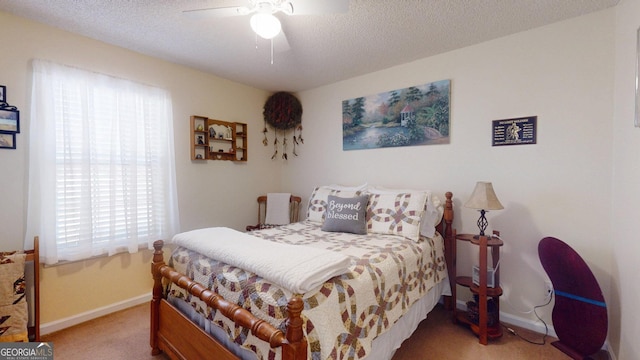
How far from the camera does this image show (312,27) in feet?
7.26

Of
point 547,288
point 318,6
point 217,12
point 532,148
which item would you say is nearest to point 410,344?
point 547,288

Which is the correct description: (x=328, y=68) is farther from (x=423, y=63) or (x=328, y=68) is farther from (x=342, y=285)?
(x=342, y=285)

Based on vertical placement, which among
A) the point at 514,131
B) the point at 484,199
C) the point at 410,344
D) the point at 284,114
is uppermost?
the point at 284,114

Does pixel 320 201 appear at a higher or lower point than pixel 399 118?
lower

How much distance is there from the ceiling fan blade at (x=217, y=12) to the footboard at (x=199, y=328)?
1.50 meters

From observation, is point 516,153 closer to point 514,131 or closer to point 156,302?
point 514,131

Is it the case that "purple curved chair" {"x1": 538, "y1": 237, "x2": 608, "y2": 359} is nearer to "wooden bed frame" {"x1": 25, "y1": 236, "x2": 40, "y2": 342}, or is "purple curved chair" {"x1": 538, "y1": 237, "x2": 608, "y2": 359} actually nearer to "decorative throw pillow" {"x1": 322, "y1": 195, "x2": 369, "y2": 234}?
"decorative throw pillow" {"x1": 322, "y1": 195, "x2": 369, "y2": 234}

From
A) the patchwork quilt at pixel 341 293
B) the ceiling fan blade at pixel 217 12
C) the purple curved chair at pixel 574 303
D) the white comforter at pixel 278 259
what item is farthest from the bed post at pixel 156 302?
the purple curved chair at pixel 574 303

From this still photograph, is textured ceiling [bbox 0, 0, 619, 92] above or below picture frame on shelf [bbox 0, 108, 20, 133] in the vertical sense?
above

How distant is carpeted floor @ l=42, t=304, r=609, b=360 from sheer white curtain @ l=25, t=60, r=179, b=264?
62 cm

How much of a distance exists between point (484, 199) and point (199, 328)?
7.09 ft

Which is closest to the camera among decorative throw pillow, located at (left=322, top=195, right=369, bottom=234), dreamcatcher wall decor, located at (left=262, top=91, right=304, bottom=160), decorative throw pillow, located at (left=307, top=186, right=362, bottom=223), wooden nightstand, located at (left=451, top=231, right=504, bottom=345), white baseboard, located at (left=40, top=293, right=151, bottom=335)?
wooden nightstand, located at (left=451, top=231, right=504, bottom=345)

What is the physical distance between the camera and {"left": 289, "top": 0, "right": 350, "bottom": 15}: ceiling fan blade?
5.10 ft

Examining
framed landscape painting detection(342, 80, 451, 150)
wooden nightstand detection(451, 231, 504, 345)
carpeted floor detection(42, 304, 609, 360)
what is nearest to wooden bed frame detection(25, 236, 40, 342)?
carpeted floor detection(42, 304, 609, 360)
